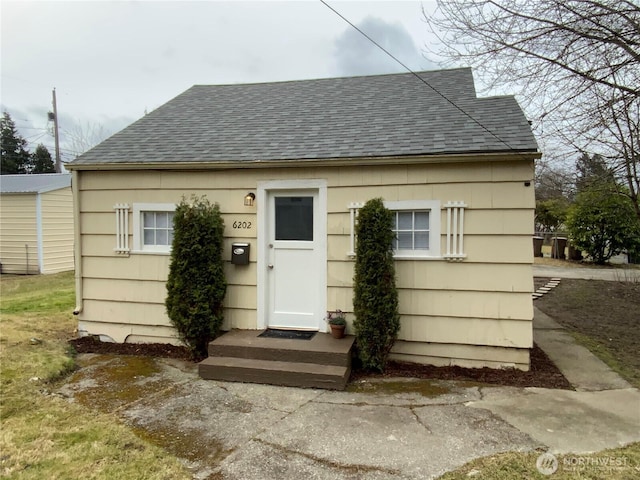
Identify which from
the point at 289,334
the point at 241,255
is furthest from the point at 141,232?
the point at 289,334

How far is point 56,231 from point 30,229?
2.54 feet

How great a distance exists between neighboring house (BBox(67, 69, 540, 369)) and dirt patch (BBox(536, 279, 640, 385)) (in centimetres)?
177

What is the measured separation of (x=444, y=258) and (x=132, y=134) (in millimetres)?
5068

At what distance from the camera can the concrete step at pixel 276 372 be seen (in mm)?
3912

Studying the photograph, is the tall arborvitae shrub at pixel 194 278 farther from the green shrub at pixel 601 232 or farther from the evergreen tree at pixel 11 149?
the evergreen tree at pixel 11 149

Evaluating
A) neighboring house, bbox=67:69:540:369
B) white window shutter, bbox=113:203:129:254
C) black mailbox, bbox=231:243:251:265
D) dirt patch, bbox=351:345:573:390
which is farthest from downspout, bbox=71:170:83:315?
dirt patch, bbox=351:345:573:390

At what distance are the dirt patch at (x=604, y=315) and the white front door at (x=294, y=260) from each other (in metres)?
3.63

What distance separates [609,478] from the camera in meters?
2.39

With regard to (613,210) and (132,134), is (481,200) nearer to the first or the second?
(132,134)

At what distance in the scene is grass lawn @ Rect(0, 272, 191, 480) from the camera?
252 centimetres

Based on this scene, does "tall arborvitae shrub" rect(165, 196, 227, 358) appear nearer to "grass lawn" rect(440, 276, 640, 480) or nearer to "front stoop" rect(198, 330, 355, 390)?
"front stoop" rect(198, 330, 355, 390)

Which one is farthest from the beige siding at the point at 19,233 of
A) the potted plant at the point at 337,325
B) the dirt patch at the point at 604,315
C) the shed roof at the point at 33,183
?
the dirt patch at the point at 604,315

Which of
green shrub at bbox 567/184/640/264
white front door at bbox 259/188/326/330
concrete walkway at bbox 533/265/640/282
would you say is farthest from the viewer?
green shrub at bbox 567/184/640/264

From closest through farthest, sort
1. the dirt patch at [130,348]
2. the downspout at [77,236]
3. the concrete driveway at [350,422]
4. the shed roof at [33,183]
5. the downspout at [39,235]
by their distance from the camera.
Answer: the concrete driveway at [350,422], the dirt patch at [130,348], the downspout at [77,236], the downspout at [39,235], the shed roof at [33,183]
